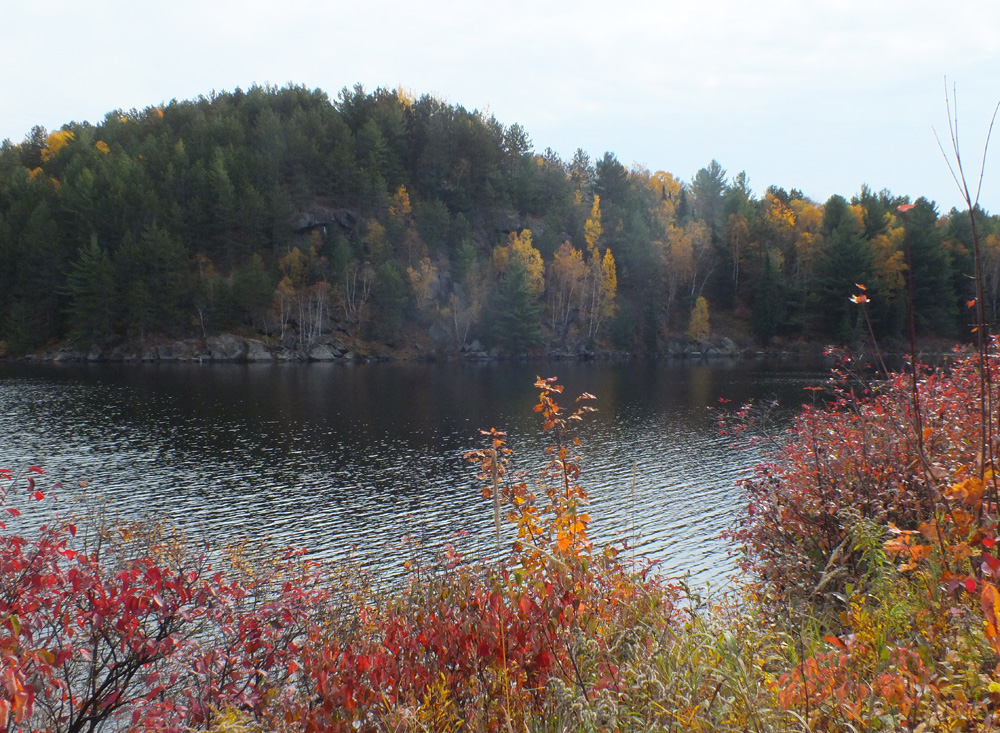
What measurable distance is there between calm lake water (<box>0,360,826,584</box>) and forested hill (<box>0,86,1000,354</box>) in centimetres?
2506

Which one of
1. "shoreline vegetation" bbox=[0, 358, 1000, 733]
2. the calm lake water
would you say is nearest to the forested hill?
the calm lake water

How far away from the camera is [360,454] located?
3147 cm

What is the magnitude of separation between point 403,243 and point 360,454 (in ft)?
216

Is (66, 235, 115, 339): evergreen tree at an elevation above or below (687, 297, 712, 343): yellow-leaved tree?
above

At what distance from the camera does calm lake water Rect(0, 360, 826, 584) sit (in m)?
21.2

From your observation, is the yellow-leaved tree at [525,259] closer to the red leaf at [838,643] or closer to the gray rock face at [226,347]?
the gray rock face at [226,347]

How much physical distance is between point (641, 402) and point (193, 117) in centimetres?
9695

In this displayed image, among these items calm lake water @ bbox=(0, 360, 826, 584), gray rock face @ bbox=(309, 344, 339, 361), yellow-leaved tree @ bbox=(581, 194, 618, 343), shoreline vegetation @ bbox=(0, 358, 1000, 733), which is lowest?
calm lake water @ bbox=(0, 360, 826, 584)

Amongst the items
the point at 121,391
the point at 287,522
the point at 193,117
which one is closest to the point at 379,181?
the point at 193,117

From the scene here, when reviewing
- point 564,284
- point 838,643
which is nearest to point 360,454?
point 838,643

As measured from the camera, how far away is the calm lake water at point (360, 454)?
2119 centimetres

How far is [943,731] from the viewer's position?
307 centimetres

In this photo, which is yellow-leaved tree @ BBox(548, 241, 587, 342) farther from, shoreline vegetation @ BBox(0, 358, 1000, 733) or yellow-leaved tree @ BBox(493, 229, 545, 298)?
shoreline vegetation @ BBox(0, 358, 1000, 733)

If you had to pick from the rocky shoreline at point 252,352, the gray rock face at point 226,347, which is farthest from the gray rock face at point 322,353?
the gray rock face at point 226,347
